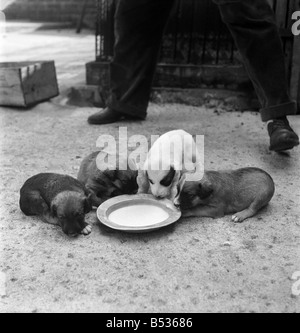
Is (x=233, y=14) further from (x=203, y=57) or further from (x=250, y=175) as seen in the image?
(x=203, y=57)

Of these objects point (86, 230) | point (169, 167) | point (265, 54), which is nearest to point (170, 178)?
point (169, 167)

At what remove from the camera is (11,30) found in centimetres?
1240

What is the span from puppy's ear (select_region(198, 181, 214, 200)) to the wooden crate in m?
2.98

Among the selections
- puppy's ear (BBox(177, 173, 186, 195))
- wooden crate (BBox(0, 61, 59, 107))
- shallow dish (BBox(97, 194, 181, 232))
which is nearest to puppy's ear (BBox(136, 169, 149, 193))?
shallow dish (BBox(97, 194, 181, 232))

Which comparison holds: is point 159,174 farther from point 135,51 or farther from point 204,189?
point 135,51

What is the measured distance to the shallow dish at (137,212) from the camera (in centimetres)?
267

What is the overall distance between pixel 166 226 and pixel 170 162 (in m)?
0.47

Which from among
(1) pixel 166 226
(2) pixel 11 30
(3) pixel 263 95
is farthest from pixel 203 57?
(2) pixel 11 30

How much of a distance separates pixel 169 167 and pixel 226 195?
38cm

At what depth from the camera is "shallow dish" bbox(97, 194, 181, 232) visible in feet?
8.76

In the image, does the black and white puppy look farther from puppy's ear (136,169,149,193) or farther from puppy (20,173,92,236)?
puppy (20,173,92,236)

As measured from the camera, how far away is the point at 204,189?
2.81 m

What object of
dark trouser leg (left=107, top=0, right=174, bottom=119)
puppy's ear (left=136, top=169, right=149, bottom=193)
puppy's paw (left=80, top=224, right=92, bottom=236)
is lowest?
puppy's paw (left=80, top=224, right=92, bottom=236)

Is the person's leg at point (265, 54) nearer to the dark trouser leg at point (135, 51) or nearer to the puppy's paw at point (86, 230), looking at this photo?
the dark trouser leg at point (135, 51)
